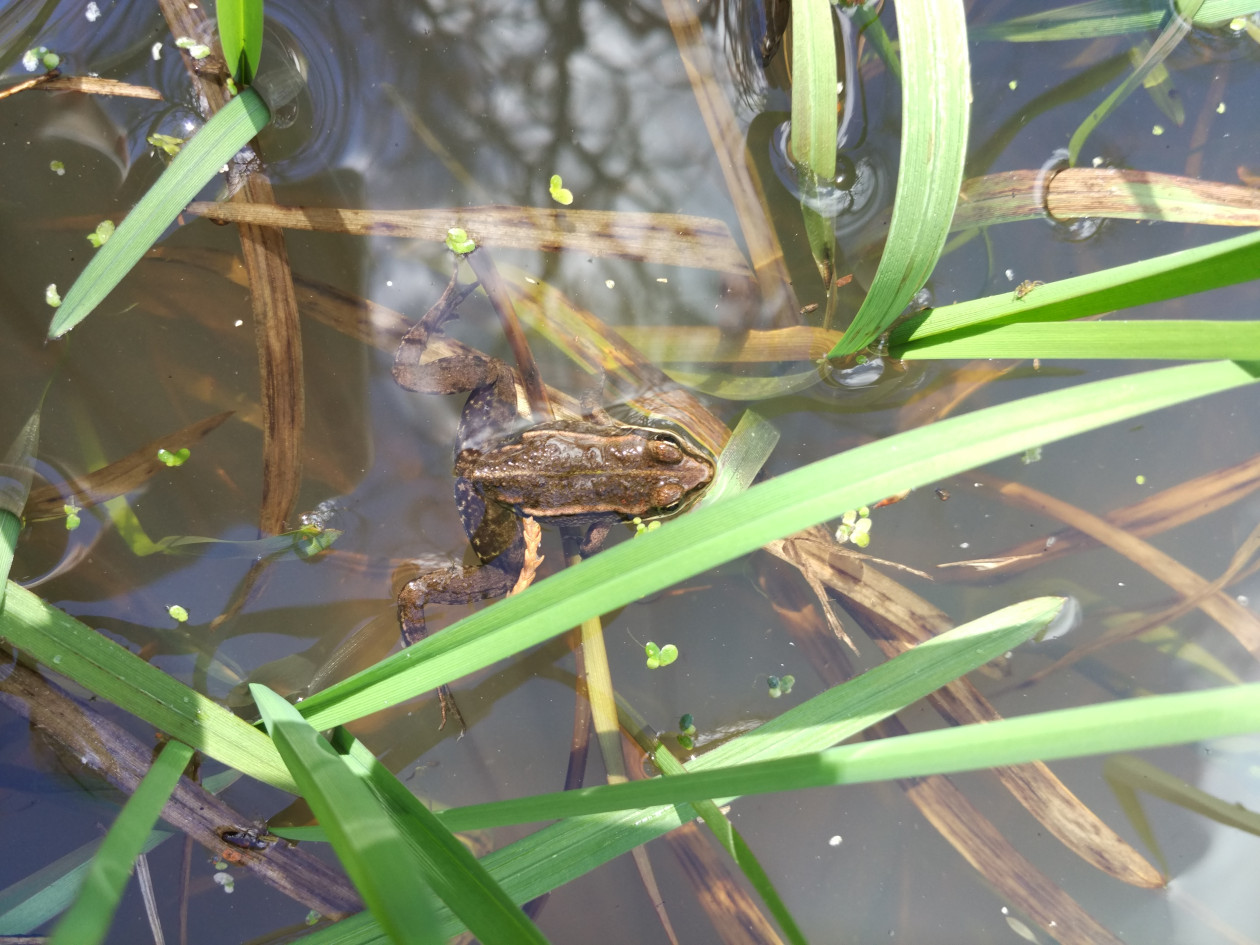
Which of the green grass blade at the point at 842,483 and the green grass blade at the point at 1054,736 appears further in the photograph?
the green grass blade at the point at 842,483

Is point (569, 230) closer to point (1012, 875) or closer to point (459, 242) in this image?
point (459, 242)

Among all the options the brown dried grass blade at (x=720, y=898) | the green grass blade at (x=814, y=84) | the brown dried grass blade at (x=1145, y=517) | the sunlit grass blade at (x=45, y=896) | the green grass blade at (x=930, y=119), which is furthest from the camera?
the brown dried grass blade at (x=720, y=898)

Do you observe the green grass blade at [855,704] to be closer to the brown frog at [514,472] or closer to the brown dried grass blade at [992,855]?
the brown dried grass blade at [992,855]

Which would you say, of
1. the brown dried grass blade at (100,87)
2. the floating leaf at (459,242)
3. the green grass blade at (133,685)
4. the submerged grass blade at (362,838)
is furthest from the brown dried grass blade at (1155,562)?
the brown dried grass blade at (100,87)

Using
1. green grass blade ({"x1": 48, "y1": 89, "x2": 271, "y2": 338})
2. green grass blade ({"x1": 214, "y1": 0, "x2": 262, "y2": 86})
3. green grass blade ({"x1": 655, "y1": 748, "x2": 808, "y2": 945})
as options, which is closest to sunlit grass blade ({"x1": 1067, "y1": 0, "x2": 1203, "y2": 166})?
green grass blade ({"x1": 655, "y1": 748, "x2": 808, "y2": 945})

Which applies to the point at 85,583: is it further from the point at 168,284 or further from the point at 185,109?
the point at 185,109

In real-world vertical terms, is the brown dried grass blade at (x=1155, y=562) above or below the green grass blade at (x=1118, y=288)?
below
